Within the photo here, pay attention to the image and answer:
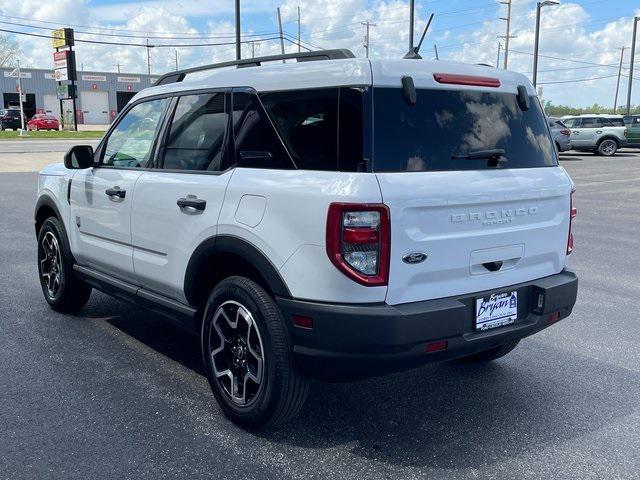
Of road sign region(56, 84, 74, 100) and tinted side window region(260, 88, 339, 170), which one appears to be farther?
road sign region(56, 84, 74, 100)

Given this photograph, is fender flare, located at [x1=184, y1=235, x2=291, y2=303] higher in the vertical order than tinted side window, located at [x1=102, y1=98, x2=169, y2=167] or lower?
lower

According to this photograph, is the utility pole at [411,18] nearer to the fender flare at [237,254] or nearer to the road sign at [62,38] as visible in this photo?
the fender flare at [237,254]

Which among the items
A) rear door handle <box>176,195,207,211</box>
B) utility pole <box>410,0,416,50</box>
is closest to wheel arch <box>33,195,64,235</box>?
rear door handle <box>176,195,207,211</box>

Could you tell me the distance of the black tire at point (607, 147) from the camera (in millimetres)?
28922

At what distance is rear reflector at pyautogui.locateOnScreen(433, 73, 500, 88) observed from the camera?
332 centimetres

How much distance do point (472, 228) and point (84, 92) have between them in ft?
262

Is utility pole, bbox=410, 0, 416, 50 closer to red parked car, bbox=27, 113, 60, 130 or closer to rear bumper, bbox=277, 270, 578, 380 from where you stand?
rear bumper, bbox=277, 270, 578, 380

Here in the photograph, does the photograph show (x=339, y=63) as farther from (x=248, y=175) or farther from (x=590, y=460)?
(x=590, y=460)

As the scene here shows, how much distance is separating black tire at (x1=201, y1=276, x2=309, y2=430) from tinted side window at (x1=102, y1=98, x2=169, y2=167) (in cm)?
133

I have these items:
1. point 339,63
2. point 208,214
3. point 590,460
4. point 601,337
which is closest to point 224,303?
point 208,214

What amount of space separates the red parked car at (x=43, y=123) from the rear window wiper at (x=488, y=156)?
184ft

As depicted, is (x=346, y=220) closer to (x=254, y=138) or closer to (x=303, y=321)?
(x=303, y=321)

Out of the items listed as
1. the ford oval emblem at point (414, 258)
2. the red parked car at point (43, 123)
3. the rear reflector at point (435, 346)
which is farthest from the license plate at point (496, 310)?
the red parked car at point (43, 123)

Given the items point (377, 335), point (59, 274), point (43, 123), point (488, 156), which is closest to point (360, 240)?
point (377, 335)
